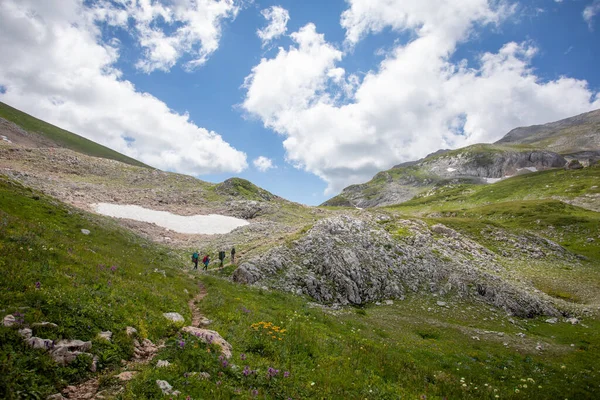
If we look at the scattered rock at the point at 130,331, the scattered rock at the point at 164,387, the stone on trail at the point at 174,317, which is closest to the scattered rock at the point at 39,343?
the scattered rock at the point at 130,331

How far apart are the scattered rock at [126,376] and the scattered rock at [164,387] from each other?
970 millimetres

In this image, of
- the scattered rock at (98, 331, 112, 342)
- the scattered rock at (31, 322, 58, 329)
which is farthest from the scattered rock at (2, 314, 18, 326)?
the scattered rock at (98, 331, 112, 342)

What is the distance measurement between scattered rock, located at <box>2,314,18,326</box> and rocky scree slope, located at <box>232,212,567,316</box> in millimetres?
23154

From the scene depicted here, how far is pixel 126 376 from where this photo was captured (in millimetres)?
8695

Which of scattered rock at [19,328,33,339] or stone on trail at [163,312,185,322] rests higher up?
scattered rock at [19,328,33,339]

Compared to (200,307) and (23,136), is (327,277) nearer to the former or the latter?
(200,307)

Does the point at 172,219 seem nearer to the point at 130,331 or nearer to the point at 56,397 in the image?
the point at 130,331

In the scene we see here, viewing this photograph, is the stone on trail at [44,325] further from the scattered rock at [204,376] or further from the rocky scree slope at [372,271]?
the rocky scree slope at [372,271]

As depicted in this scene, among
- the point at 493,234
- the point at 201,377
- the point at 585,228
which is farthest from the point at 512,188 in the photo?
the point at 201,377

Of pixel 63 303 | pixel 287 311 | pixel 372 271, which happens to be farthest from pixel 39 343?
pixel 372 271

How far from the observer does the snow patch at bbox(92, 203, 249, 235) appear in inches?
2338

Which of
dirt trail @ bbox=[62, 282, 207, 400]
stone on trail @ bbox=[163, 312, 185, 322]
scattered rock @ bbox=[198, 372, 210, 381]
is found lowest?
dirt trail @ bbox=[62, 282, 207, 400]

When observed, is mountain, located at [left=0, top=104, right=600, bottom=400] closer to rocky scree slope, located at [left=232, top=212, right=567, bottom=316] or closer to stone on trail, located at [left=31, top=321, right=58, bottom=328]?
stone on trail, located at [left=31, top=321, right=58, bottom=328]

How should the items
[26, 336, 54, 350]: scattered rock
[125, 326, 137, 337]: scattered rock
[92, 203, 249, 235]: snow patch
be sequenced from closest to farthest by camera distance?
[26, 336, 54, 350]: scattered rock
[125, 326, 137, 337]: scattered rock
[92, 203, 249, 235]: snow patch
